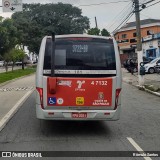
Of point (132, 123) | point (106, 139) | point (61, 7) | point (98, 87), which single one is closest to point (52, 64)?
point (98, 87)

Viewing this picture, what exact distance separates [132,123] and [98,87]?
7.75ft

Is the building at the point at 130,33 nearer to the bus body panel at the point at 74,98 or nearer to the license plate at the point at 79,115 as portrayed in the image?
the bus body panel at the point at 74,98

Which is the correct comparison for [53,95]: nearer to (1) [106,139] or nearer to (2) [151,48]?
(1) [106,139]

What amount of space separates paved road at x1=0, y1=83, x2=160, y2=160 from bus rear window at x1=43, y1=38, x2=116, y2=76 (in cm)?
157

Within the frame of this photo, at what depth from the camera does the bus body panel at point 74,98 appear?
9102 millimetres

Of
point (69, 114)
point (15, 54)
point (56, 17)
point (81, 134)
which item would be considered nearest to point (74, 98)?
point (69, 114)

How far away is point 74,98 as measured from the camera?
9.14 metres

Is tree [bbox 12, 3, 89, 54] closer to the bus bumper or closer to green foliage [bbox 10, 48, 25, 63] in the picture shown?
green foliage [bbox 10, 48, 25, 63]

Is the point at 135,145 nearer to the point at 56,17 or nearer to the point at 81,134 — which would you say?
the point at 81,134

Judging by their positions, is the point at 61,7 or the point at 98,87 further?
the point at 61,7

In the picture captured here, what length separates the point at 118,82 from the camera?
9.27 meters

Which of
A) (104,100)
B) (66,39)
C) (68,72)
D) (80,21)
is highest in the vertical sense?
(80,21)

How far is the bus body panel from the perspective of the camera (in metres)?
9.10

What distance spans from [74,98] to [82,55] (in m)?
1.11
